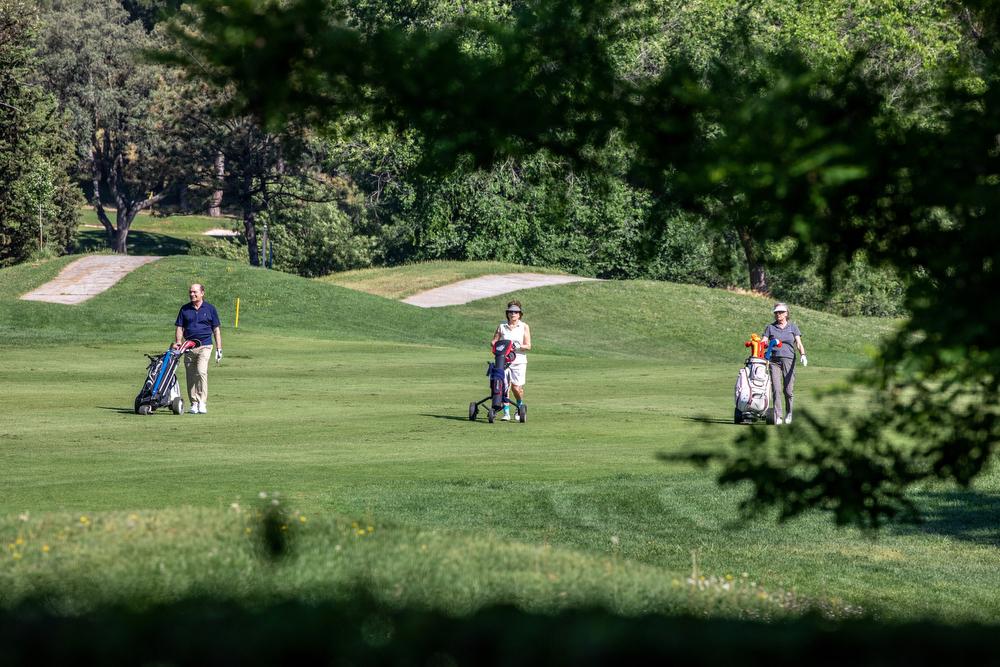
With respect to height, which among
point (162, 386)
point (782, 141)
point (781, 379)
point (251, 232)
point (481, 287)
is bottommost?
point (162, 386)

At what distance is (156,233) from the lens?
101438 mm

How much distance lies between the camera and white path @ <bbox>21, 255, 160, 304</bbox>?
161 feet

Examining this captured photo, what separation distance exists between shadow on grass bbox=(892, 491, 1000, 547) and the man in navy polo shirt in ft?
38.6

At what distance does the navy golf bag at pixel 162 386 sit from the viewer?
2214 cm

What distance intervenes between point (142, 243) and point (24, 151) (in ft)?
110

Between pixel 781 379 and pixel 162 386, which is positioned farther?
pixel 781 379

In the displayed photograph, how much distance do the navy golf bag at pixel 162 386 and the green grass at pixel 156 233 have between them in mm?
69999

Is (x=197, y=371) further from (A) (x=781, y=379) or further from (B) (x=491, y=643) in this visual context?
(B) (x=491, y=643)

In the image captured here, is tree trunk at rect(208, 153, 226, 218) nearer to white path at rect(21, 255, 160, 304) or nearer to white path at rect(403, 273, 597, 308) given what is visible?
white path at rect(21, 255, 160, 304)

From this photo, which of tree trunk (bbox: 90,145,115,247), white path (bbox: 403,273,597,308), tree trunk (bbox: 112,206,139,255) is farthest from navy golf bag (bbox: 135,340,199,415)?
tree trunk (bbox: 90,145,115,247)

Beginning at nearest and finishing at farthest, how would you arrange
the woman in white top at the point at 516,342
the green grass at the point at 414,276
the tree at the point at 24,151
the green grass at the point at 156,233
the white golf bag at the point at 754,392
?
the woman in white top at the point at 516,342
the white golf bag at the point at 754,392
the green grass at the point at 414,276
the tree at the point at 24,151
the green grass at the point at 156,233

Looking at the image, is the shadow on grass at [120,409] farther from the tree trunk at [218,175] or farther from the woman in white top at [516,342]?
the tree trunk at [218,175]

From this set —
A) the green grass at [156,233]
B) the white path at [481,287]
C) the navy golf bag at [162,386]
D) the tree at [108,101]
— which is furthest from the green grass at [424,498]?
the green grass at [156,233]

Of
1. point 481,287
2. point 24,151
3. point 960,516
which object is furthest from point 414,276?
point 960,516
